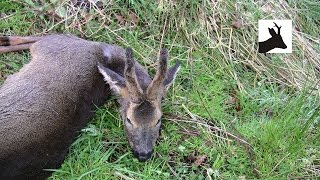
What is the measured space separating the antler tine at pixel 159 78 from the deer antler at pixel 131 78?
9 cm

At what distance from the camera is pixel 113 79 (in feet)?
17.7

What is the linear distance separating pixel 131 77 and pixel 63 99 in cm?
55

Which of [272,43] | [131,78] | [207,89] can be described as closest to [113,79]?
[131,78]

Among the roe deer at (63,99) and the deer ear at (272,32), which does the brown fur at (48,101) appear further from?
the deer ear at (272,32)

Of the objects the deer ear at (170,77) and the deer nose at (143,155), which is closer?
the deer nose at (143,155)

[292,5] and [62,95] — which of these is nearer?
[62,95]

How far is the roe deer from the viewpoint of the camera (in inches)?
192

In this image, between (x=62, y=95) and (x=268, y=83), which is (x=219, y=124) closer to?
(x=268, y=83)

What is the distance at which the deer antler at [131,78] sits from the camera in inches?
199

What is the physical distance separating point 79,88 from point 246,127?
1.51m

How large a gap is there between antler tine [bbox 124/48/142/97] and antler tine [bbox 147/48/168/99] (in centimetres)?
9

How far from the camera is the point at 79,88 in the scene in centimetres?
529

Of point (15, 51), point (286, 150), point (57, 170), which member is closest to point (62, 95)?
point (57, 170)

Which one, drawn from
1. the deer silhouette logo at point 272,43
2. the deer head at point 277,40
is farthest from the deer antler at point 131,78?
the deer head at point 277,40
